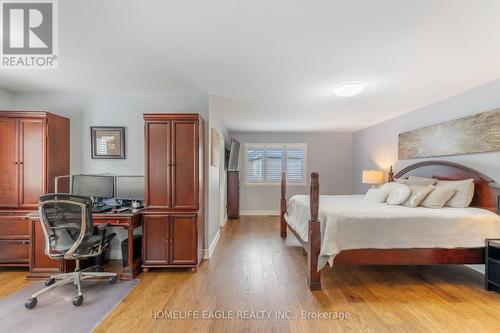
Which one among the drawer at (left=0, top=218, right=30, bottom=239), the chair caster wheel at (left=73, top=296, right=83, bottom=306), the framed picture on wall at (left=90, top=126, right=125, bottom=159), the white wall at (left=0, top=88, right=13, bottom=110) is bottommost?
the chair caster wheel at (left=73, top=296, right=83, bottom=306)

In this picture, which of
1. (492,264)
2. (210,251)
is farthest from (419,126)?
(210,251)

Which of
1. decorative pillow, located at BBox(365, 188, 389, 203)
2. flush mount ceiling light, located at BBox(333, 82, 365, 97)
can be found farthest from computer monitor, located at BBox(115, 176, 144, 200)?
decorative pillow, located at BBox(365, 188, 389, 203)

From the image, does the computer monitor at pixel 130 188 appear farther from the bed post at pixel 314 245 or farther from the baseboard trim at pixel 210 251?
the bed post at pixel 314 245

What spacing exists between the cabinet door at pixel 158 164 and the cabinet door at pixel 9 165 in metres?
1.59

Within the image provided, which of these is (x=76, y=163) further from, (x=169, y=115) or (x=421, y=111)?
(x=421, y=111)

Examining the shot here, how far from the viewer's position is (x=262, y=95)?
11.9 feet

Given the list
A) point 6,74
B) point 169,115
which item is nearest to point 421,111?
point 169,115

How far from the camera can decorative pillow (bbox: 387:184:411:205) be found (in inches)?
139

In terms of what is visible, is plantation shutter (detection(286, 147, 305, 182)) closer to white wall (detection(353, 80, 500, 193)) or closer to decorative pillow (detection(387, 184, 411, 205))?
white wall (detection(353, 80, 500, 193))

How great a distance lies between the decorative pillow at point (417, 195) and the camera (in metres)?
3.33

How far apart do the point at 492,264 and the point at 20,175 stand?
5510mm

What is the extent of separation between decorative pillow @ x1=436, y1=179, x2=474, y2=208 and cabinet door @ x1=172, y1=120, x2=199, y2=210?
3.33m

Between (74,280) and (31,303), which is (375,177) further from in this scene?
(31,303)

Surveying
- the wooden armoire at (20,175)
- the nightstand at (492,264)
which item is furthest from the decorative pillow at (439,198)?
the wooden armoire at (20,175)
